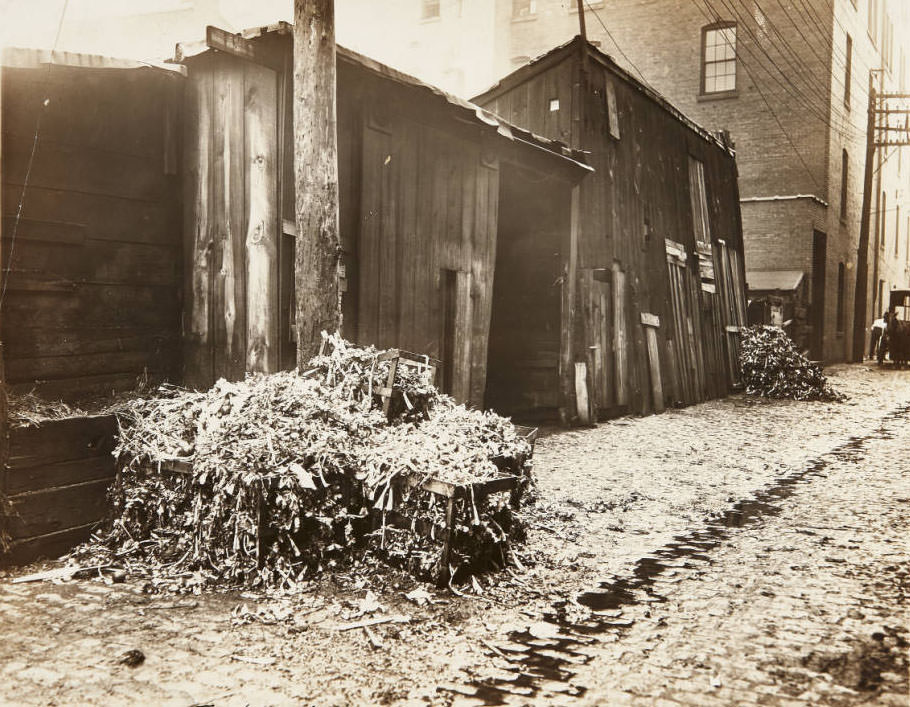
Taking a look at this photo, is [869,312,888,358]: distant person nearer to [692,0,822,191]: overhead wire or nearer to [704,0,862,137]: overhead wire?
[692,0,822,191]: overhead wire

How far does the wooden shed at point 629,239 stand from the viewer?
1058cm

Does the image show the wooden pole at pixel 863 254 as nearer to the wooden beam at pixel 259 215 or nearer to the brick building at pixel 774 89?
the brick building at pixel 774 89

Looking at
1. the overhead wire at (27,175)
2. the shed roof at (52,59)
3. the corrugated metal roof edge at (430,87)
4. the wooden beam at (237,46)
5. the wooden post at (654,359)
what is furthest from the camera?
the wooden post at (654,359)

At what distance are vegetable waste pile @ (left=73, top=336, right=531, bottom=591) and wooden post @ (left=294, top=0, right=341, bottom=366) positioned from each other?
2.04ft

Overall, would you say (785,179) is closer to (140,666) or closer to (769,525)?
(769,525)

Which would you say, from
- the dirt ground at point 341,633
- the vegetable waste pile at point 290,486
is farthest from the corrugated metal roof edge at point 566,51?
the vegetable waste pile at point 290,486

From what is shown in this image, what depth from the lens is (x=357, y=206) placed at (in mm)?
6609

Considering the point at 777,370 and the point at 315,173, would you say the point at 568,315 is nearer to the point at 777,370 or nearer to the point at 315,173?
the point at 315,173

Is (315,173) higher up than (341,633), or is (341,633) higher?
(315,173)

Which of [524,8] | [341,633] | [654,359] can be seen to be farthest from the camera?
[524,8]

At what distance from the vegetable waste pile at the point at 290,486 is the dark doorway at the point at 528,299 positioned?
227 inches

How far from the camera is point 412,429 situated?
183 inches

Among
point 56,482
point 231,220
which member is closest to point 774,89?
point 231,220

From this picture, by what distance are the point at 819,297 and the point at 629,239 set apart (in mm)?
15041
